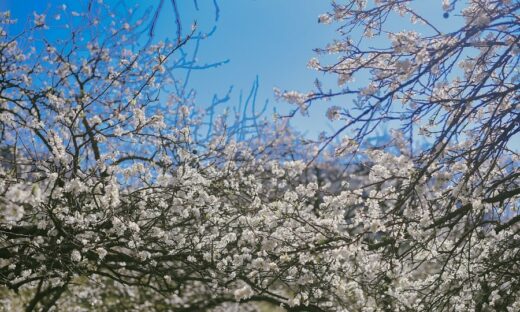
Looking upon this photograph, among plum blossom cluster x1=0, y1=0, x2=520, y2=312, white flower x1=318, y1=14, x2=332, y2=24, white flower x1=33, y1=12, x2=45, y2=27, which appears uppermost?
white flower x1=33, y1=12, x2=45, y2=27

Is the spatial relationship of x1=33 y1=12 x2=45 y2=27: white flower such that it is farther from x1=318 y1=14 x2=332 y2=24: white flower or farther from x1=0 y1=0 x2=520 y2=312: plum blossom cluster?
x1=318 y1=14 x2=332 y2=24: white flower

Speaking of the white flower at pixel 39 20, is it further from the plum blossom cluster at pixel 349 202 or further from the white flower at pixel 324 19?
the white flower at pixel 324 19

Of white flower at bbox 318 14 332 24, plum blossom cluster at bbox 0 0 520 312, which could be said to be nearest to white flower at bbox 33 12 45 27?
plum blossom cluster at bbox 0 0 520 312

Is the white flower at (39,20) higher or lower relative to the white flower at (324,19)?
higher

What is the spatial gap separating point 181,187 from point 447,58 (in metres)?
3.05

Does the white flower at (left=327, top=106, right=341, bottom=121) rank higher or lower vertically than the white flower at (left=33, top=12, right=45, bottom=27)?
lower

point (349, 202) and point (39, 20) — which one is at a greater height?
point (39, 20)

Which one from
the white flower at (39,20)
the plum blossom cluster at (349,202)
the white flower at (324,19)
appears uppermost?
the white flower at (39,20)

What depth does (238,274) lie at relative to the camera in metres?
5.62

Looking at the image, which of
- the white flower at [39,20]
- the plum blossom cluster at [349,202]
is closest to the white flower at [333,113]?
the plum blossom cluster at [349,202]

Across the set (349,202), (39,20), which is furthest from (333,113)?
(39,20)

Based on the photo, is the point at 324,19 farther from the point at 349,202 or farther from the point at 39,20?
the point at 39,20

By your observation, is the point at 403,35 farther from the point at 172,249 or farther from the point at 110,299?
the point at 110,299

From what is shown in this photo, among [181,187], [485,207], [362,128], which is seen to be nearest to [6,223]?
[181,187]
